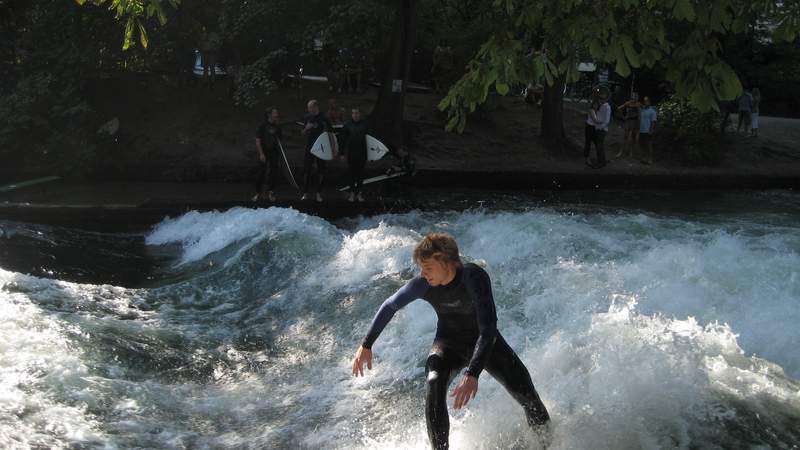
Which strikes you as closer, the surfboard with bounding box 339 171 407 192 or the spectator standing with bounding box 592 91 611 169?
the surfboard with bounding box 339 171 407 192

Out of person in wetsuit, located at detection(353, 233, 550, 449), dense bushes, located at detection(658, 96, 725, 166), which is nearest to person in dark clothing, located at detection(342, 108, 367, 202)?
dense bushes, located at detection(658, 96, 725, 166)

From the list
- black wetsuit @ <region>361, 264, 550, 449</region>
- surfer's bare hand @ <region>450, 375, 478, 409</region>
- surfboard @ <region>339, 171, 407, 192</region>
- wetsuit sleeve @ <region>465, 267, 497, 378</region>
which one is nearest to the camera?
surfer's bare hand @ <region>450, 375, 478, 409</region>

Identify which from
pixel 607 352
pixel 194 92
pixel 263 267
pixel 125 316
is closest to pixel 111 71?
pixel 194 92

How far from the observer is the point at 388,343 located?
8398mm

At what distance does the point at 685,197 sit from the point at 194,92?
1227cm

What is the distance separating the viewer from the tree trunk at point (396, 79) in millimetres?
18203

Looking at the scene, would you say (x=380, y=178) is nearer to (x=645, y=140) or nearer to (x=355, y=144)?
(x=355, y=144)

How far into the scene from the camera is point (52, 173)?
18.7 metres

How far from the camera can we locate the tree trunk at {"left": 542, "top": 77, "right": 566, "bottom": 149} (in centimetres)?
2070

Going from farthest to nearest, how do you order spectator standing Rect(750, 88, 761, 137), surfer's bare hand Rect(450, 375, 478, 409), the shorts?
spectator standing Rect(750, 88, 761, 137) → the shorts → surfer's bare hand Rect(450, 375, 478, 409)

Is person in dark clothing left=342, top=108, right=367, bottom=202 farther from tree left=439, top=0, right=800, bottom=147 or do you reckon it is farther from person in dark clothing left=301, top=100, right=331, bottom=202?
tree left=439, top=0, right=800, bottom=147

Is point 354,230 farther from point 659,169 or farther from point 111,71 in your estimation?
point 111,71

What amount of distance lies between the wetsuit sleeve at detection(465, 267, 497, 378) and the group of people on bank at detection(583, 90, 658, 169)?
13.8 metres

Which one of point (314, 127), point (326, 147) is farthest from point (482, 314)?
point (326, 147)
